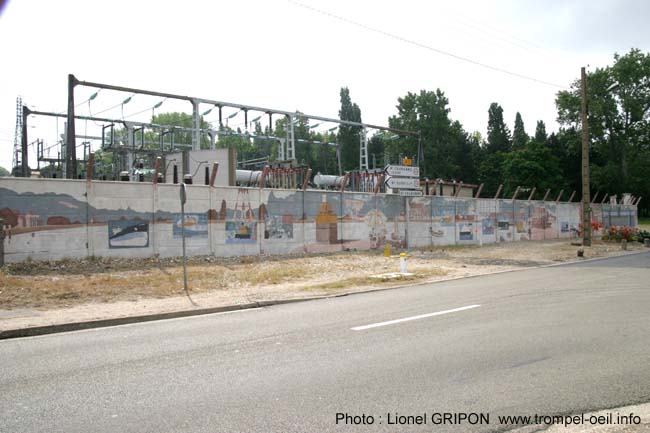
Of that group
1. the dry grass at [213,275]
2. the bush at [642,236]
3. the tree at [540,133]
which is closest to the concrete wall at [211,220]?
the dry grass at [213,275]

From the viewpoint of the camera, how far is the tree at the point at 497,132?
83625 mm

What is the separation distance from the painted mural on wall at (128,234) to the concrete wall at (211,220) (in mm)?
30

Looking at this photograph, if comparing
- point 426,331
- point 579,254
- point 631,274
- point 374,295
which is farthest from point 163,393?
point 579,254

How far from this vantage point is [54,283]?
41.7 feet

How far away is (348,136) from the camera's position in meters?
79.8

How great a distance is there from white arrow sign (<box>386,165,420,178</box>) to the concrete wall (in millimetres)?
1228

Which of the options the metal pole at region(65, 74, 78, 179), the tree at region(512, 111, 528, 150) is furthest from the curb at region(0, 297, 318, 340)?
the tree at region(512, 111, 528, 150)

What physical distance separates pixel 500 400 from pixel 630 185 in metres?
71.2

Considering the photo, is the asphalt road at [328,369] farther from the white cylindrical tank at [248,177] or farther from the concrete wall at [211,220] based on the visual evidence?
the white cylindrical tank at [248,177]

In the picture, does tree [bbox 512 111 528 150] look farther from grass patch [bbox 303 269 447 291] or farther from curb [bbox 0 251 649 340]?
curb [bbox 0 251 649 340]

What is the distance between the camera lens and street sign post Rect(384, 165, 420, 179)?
24.0m

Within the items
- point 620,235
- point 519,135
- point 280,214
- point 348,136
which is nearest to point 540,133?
point 519,135

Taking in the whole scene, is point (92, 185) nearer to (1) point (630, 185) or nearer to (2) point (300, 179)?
(2) point (300, 179)

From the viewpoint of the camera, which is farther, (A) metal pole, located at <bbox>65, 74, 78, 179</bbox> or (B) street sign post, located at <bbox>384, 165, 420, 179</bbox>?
(B) street sign post, located at <bbox>384, 165, 420, 179</bbox>
